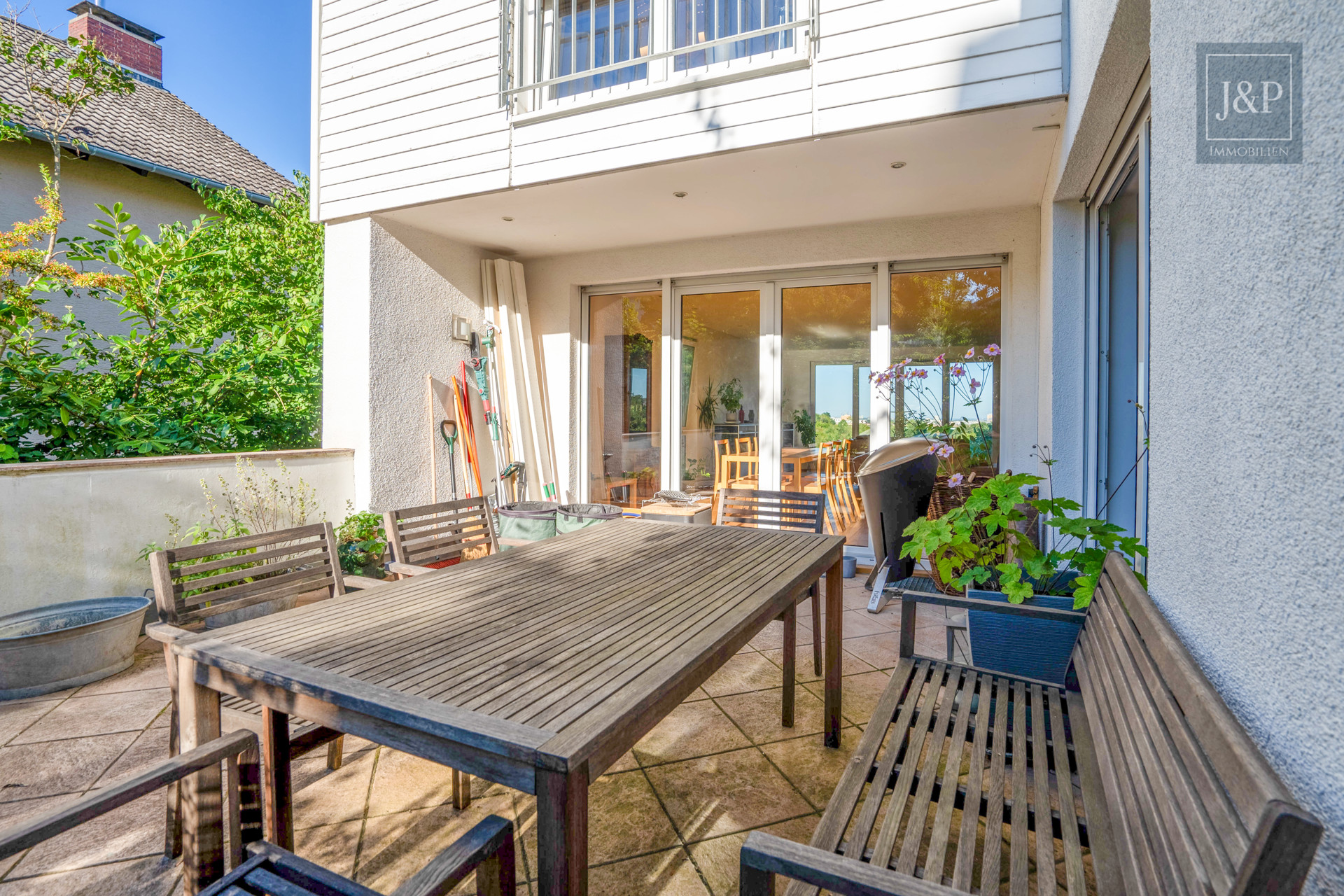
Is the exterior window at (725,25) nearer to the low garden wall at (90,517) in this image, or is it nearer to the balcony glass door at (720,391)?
the balcony glass door at (720,391)

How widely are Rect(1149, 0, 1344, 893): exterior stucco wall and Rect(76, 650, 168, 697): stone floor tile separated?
331 centimetres

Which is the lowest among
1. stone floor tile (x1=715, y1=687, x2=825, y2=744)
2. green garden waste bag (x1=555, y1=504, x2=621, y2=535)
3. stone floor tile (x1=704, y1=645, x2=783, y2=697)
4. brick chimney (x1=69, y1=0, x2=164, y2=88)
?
stone floor tile (x1=715, y1=687, x2=825, y2=744)

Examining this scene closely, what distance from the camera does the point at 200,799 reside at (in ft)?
3.92

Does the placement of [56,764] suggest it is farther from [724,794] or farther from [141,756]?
[724,794]

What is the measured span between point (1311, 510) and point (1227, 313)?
1.19 feet

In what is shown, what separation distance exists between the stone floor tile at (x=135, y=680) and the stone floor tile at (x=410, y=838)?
1503 mm

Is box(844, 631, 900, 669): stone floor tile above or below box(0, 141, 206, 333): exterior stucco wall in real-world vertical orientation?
below

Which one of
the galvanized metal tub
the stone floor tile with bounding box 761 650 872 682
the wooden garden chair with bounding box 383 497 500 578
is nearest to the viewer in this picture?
the wooden garden chair with bounding box 383 497 500 578

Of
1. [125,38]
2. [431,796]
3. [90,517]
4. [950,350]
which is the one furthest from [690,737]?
[125,38]

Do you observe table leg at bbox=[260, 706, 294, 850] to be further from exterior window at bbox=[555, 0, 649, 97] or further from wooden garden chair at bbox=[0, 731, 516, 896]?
exterior window at bbox=[555, 0, 649, 97]

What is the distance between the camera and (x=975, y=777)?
48.2 inches

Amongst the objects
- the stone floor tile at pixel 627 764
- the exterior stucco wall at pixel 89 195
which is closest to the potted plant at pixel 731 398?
the stone floor tile at pixel 627 764

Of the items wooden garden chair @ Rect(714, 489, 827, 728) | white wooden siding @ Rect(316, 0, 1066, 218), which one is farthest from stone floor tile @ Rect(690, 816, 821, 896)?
white wooden siding @ Rect(316, 0, 1066, 218)

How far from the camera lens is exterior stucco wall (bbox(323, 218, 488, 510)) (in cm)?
440
